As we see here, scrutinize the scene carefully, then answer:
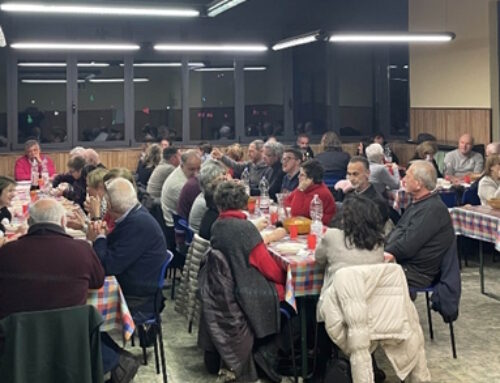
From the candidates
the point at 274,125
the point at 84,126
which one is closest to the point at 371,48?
the point at 274,125

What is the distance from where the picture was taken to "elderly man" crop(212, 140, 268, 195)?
8305 millimetres

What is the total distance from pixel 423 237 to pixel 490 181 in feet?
7.82

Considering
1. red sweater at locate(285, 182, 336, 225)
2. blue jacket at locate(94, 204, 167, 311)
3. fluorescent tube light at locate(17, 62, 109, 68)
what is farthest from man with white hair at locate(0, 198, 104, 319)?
fluorescent tube light at locate(17, 62, 109, 68)

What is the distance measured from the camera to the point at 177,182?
22.5 ft

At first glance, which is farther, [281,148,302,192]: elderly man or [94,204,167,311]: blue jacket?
[281,148,302,192]: elderly man

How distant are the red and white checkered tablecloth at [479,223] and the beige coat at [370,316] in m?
2.10

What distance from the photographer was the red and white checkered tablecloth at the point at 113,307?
13.0 ft

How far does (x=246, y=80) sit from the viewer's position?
1305cm

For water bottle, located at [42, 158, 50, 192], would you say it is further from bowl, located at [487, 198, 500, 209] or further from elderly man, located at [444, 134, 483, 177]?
elderly man, located at [444, 134, 483, 177]

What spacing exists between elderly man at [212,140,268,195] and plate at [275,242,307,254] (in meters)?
3.24

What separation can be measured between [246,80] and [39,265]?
10.0m

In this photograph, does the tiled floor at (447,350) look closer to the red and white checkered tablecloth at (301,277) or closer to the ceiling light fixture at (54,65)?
the red and white checkered tablecloth at (301,277)

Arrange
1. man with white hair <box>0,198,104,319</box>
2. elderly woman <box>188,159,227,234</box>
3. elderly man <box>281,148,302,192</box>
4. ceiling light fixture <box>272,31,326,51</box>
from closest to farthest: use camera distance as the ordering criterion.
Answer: man with white hair <box>0,198,104,319</box>, elderly woman <box>188,159,227,234</box>, elderly man <box>281,148,302,192</box>, ceiling light fixture <box>272,31,326,51</box>

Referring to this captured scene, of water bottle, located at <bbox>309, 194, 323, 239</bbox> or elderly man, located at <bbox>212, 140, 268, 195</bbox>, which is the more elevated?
elderly man, located at <bbox>212, 140, 268, 195</bbox>
